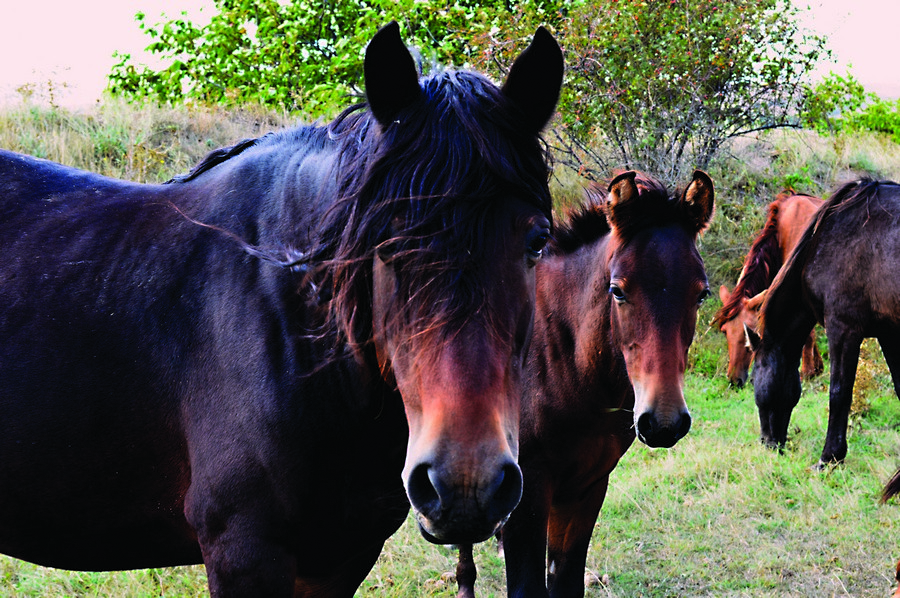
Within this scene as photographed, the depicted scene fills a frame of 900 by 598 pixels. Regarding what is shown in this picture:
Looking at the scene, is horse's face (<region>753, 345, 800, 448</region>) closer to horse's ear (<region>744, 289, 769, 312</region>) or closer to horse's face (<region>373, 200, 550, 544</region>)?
horse's ear (<region>744, 289, 769, 312</region>)

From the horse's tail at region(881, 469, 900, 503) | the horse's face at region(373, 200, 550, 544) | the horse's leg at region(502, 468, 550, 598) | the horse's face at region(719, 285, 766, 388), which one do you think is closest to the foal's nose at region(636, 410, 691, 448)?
the horse's leg at region(502, 468, 550, 598)

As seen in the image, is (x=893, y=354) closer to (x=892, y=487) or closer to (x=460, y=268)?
(x=892, y=487)

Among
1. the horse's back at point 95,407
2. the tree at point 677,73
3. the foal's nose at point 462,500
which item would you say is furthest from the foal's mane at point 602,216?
the tree at point 677,73

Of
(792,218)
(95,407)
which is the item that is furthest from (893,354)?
(95,407)

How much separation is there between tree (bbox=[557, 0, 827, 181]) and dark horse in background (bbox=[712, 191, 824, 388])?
6.44 feet

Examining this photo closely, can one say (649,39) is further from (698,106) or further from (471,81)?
(471,81)

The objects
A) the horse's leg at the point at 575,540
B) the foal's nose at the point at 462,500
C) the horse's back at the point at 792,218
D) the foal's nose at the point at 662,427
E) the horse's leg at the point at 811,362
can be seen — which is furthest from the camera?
the horse's leg at the point at 811,362

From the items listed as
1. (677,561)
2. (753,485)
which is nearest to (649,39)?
(753,485)

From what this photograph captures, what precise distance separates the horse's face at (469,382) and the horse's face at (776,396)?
5.98 m

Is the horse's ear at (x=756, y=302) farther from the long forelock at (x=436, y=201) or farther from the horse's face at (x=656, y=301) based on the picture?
the long forelock at (x=436, y=201)

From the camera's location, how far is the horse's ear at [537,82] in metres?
1.76

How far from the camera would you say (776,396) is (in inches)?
273

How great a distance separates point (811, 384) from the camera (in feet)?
31.2

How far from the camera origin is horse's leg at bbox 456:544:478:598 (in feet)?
13.3
